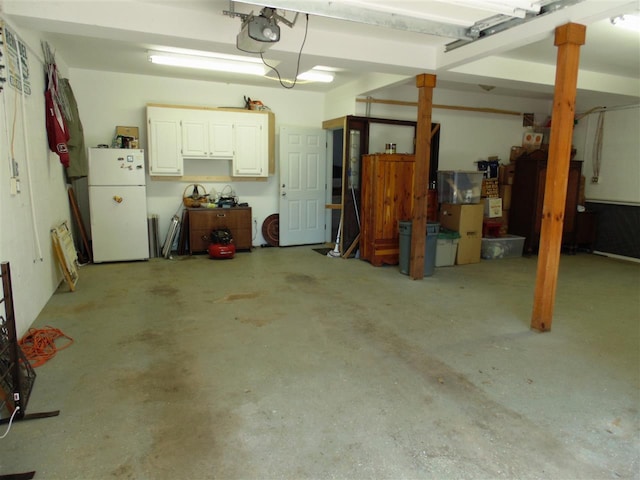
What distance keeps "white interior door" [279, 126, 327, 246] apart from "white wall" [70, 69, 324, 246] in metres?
0.28

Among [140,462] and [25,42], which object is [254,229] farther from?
[140,462]

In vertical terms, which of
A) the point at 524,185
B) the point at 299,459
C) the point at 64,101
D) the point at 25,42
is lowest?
the point at 299,459

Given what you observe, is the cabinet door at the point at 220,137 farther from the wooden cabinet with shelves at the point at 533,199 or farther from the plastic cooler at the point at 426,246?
the wooden cabinet with shelves at the point at 533,199

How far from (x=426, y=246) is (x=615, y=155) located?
4.44 m

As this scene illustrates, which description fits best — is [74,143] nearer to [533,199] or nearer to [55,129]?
[55,129]

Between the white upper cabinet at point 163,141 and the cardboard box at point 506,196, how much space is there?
18.5ft

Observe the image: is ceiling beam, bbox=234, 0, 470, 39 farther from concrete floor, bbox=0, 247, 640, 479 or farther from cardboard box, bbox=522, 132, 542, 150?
cardboard box, bbox=522, 132, 542, 150

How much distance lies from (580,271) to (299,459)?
558cm

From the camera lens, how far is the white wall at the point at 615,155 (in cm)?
692

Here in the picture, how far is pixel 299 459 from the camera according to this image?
204cm

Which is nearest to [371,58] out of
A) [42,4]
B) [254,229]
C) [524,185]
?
[42,4]


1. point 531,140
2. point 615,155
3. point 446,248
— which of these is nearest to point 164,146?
point 446,248

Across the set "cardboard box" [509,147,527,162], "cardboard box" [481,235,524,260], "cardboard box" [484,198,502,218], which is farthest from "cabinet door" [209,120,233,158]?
"cardboard box" [509,147,527,162]

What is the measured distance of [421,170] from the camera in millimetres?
5070
